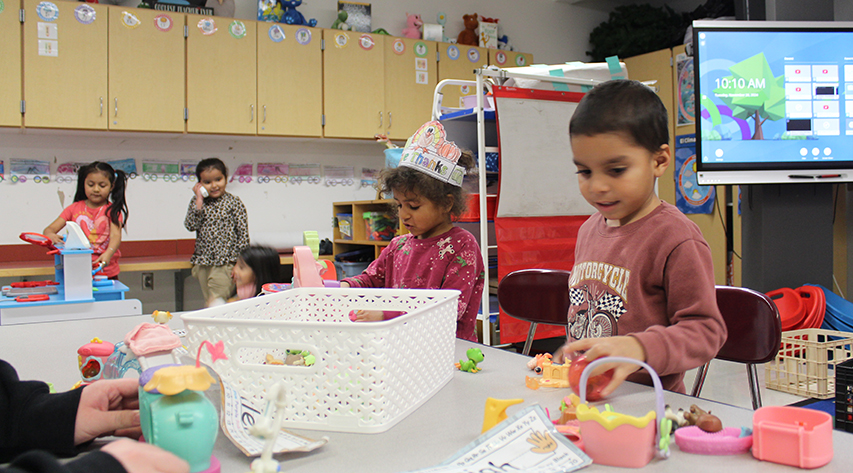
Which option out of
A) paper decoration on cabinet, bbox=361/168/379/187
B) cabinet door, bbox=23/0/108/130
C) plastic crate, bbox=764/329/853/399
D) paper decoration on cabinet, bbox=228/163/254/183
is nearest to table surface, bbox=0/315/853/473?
plastic crate, bbox=764/329/853/399

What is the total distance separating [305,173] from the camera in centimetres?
436

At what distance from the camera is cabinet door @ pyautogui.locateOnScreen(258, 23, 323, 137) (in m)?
3.84

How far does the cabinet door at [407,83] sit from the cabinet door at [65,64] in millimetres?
1781

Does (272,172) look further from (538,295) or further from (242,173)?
(538,295)

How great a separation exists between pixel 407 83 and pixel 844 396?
136 inches

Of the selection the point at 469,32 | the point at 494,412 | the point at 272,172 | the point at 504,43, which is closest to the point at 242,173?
the point at 272,172

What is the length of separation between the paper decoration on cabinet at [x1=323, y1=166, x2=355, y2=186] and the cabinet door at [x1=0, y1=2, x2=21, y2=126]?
1920 mm

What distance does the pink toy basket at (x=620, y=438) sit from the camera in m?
0.50

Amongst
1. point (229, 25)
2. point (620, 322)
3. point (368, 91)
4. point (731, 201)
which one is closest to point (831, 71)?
point (731, 201)

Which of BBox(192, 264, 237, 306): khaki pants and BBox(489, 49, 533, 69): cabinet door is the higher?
BBox(489, 49, 533, 69): cabinet door

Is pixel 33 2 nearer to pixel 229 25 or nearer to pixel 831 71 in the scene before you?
pixel 229 25

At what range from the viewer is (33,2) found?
3285 millimetres

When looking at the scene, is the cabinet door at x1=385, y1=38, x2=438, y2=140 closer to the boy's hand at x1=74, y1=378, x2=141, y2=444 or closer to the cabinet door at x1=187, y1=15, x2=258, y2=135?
the cabinet door at x1=187, y1=15, x2=258, y2=135

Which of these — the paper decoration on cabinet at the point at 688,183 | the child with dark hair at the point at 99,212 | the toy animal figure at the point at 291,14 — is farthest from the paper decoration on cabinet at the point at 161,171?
the paper decoration on cabinet at the point at 688,183
